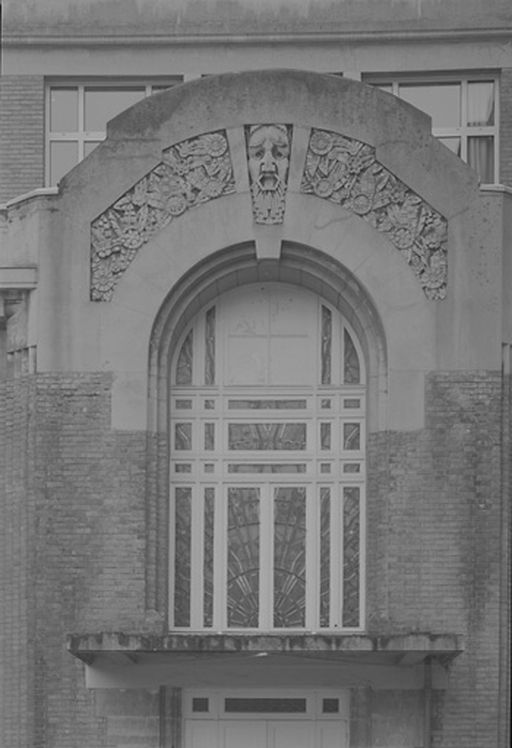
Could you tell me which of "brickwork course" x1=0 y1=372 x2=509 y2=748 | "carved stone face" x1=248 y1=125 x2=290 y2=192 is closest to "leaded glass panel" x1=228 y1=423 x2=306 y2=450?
"brickwork course" x1=0 y1=372 x2=509 y2=748

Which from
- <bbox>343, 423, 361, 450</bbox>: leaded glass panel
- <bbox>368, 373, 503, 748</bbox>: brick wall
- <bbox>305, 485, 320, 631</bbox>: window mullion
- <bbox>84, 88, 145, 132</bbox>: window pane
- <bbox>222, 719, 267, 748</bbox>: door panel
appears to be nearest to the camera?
<bbox>368, 373, 503, 748</bbox>: brick wall

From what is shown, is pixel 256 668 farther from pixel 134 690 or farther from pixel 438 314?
pixel 438 314

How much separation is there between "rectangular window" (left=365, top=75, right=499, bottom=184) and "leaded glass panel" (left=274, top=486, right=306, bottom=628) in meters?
6.11

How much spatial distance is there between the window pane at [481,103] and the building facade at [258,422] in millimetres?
4292

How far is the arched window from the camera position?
85.3 feet

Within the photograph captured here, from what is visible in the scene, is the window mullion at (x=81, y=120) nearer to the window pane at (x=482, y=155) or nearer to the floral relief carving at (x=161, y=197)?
the floral relief carving at (x=161, y=197)

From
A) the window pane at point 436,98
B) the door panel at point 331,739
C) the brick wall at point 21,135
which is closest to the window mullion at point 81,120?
the brick wall at point 21,135

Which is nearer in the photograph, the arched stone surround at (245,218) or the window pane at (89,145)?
the arched stone surround at (245,218)

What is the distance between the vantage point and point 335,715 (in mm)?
25766

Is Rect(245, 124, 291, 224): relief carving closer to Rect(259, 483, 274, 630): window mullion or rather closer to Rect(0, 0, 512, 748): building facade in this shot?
Rect(0, 0, 512, 748): building facade

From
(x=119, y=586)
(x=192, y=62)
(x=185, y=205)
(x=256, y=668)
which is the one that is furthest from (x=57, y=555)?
(x=192, y=62)

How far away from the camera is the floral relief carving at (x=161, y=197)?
85.3 ft

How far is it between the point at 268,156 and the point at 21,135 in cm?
558

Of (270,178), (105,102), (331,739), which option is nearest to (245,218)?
(270,178)
